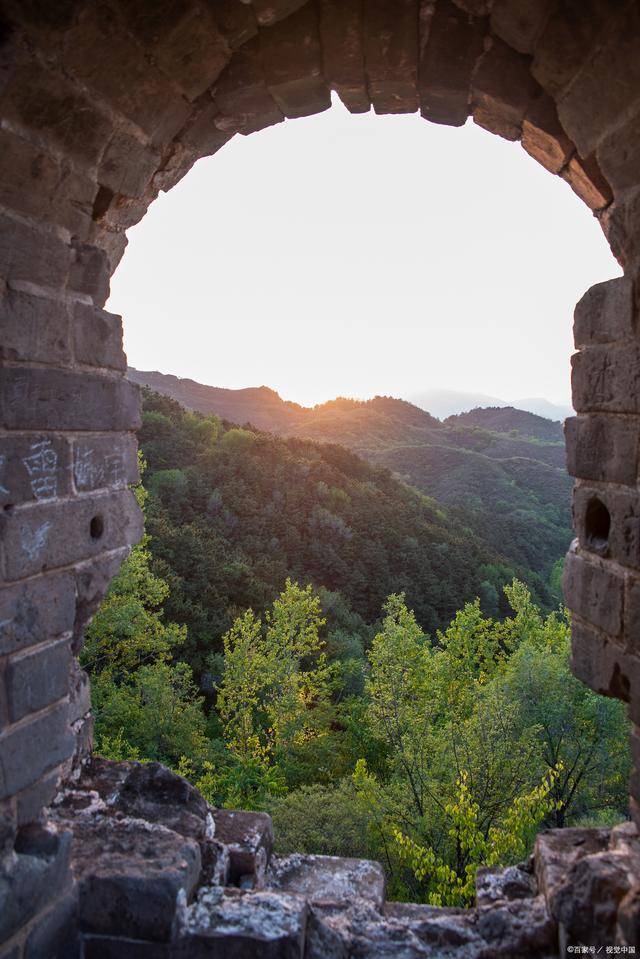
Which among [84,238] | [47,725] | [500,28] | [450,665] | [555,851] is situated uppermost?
[500,28]

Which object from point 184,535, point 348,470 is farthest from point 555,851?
point 348,470

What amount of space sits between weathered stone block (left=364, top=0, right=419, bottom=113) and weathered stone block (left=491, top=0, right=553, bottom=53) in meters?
0.30

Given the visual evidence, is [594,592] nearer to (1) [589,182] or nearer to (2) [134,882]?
(1) [589,182]

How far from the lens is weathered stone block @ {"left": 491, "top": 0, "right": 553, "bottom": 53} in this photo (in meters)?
2.01

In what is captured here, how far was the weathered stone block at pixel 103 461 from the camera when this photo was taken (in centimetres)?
226

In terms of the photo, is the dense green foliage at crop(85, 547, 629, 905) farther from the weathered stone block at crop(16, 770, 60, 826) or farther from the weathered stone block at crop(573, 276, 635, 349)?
the weathered stone block at crop(573, 276, 635, 349)

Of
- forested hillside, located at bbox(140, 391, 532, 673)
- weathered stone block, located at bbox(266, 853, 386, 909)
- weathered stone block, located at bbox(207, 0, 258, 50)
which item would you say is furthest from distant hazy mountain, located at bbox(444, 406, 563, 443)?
weathered stone block, located at bbox(207, 0, 258, 50)

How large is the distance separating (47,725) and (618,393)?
2.12 meters

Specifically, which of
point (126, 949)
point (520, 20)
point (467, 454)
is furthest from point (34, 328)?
point (467, 454)

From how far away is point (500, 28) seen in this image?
2129 mm

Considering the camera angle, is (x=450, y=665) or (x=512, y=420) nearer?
(x=450, y=665)

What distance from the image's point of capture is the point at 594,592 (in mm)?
2195

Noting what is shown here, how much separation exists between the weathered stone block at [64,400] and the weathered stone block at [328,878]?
199 cm

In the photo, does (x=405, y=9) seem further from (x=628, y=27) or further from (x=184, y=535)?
(x=184, y=535)
